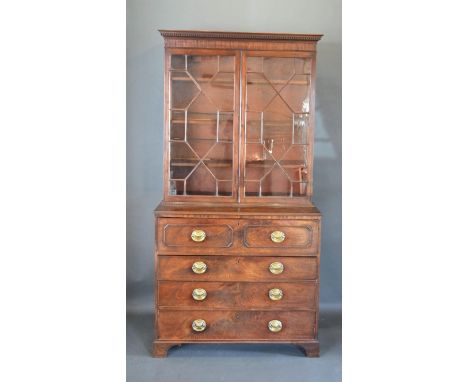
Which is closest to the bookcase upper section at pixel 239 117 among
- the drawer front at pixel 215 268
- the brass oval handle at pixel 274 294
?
the drawer front at pixel 215 268

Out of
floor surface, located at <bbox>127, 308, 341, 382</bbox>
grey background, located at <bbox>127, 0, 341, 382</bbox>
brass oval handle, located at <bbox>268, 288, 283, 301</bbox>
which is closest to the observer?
floor surface, located at <bbox>127, 308, 341, 382</bbox>

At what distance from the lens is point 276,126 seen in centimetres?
204

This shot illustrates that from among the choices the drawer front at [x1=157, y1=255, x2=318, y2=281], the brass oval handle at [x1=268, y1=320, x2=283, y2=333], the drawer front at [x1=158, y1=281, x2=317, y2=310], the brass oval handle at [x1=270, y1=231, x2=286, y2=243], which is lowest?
the brass oval handle at [x1=268, y1=320, x2=283, y2=333]

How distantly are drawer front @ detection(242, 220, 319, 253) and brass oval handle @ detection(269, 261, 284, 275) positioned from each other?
0.22ft

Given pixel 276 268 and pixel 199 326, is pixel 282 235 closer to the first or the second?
pixel 276 268

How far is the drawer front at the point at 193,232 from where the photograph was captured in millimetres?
1815

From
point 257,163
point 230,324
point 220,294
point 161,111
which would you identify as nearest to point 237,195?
point 257,163

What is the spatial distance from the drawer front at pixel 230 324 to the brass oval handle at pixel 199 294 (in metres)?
0.06

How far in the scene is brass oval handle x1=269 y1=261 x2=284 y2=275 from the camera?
1.83 meters

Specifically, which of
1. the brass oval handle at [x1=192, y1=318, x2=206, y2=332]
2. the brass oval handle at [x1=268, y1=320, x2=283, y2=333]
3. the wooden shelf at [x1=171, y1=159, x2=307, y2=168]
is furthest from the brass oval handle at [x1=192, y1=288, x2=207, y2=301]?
the wooden shelf at [x1=171, y1=159, x2=307, y2=168]

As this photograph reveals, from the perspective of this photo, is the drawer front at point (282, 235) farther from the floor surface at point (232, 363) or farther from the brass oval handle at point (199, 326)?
the floor surface at point (232, 363)

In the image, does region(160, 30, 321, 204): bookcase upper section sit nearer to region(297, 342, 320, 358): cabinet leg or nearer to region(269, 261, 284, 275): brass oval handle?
region(269, 261, 284, 275): brass oval handle

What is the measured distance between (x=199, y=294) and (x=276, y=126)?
87cm
